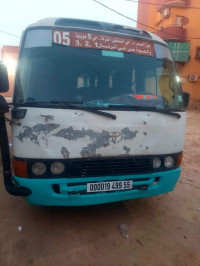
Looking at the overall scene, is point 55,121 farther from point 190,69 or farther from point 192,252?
point 190,69

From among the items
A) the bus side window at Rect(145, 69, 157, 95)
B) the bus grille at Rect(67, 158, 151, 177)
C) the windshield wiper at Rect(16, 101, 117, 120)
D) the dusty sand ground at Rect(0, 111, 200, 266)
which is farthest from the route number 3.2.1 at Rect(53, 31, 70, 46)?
the dusty sand ground at Rect(0, 111, 200, 266)

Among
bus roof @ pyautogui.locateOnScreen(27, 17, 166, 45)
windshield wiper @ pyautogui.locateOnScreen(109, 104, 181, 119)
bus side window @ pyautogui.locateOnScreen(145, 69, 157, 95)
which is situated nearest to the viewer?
windshield wiper @ pyautogui.locateOnScreen(109, 104, 181, 119)

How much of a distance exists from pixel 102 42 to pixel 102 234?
243cm

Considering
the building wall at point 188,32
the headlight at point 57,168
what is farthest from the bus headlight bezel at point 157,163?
the building wall at point 188,32

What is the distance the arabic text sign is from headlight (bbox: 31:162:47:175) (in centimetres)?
146

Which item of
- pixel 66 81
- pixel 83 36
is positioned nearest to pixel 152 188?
pixel 66 81

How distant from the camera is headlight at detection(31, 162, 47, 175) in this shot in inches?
87.9

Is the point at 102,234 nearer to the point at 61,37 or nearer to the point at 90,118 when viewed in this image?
the point at 90,118

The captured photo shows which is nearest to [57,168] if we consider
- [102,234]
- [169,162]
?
[102,234]

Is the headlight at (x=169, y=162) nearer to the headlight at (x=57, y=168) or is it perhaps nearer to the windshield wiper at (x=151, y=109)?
the windshield wiper at (x=151, y=109)

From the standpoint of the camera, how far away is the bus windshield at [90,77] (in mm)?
2355

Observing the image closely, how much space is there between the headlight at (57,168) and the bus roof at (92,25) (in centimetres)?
168

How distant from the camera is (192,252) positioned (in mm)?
2377

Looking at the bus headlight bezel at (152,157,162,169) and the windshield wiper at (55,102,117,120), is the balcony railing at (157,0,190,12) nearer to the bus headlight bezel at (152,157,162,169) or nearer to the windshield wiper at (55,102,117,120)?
the bus headlight bezel at (152,157,162,169)
